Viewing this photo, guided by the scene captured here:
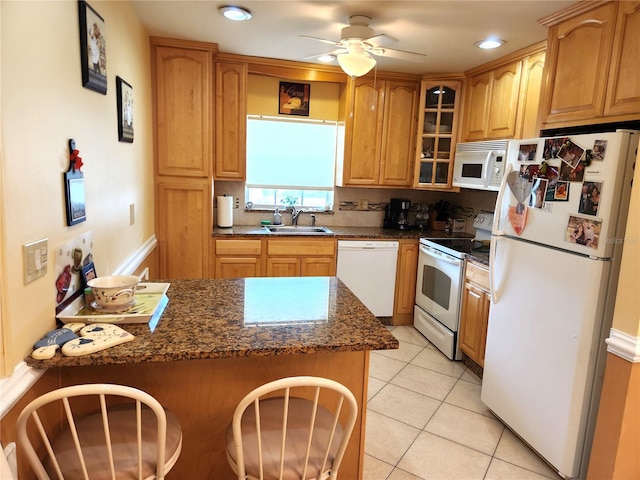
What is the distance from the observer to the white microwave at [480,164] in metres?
3.09

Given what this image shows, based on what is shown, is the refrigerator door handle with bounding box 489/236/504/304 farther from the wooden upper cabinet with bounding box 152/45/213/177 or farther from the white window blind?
the wooden upper cabinet with bounding box 152/45/213/177

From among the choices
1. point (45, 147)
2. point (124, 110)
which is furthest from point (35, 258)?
point (124, 110)

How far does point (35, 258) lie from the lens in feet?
4.08

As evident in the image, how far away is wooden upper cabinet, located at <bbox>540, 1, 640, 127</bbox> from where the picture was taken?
6.48ft

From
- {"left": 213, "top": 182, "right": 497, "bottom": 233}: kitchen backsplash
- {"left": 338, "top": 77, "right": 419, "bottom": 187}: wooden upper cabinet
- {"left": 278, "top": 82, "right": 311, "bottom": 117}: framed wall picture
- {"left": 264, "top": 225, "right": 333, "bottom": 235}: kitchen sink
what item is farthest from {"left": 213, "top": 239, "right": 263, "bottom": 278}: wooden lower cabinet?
{"left": 278, "top": 82, "right": 311, "bottom": 117}: framed wall picture

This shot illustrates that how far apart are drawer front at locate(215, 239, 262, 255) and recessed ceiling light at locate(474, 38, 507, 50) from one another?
227 cm

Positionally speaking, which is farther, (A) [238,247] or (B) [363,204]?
(B) [363,204]

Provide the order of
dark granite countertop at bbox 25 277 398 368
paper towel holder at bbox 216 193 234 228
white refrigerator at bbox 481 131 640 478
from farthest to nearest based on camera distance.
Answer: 1. paper towel holder at bbox 216 193 234 228
2. white refrigerator at bbox 481 131 640 478
3. dark granite countertop at bbox 25 277 398 368

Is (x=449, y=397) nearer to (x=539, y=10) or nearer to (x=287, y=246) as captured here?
(x=287, y=246)

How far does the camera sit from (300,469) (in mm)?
1256

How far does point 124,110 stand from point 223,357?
1.66 m

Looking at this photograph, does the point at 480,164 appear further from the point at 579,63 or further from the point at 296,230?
the point at 296,230

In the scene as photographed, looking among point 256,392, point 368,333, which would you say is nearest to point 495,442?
point 368,333

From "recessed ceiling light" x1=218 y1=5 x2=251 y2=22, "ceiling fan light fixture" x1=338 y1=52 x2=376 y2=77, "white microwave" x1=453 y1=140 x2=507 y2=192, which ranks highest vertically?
"recessed ceiling light" x1=218 y1=5 x2=251 y2=22
